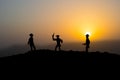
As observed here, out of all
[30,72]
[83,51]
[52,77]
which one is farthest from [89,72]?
[83,51]

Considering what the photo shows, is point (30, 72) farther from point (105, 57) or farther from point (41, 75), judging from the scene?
Answer: point (105, 57)

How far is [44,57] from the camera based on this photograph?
137ft

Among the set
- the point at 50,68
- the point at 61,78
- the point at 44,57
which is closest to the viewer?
the point at 61,78

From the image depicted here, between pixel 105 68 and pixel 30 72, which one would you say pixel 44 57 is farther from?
pixel 105 68

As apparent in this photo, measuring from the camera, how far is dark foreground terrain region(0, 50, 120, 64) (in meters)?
39.8

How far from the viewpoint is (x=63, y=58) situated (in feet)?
134

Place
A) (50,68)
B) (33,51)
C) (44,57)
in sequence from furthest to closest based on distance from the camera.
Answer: (33,51) → (44,57) → (50,68)

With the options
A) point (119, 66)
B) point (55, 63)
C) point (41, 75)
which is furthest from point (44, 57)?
point (119, 66)

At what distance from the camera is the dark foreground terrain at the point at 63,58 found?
130 ft

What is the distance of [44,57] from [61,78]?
24.1 feet

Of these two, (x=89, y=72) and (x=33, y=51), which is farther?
(x=33, y=51)

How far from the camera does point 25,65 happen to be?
3909 centimetres

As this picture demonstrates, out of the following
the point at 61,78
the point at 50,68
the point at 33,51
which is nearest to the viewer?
the point at 61,78

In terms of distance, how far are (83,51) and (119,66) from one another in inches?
336
